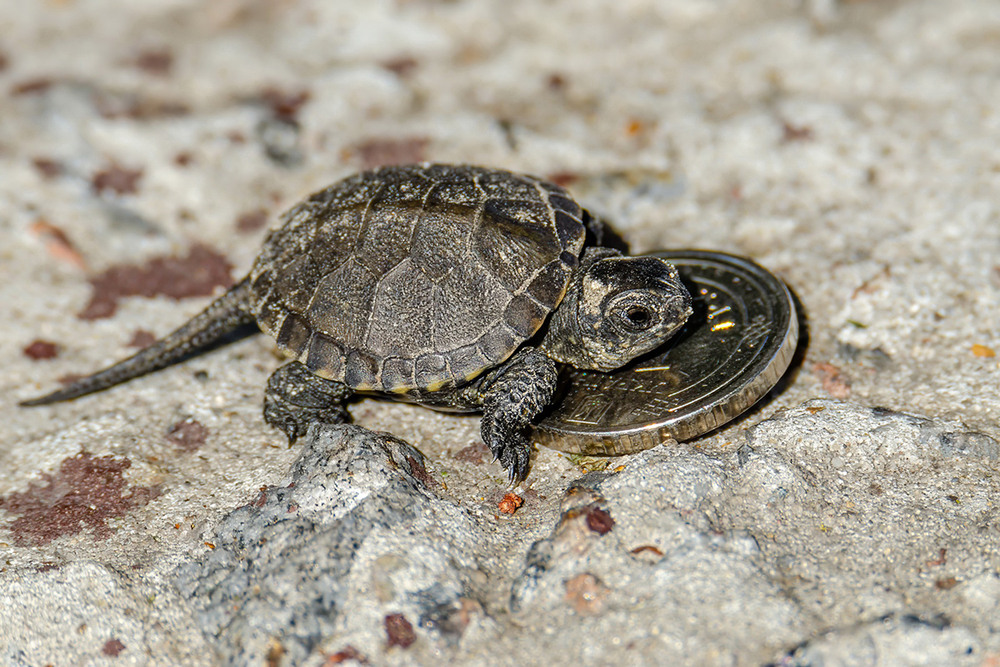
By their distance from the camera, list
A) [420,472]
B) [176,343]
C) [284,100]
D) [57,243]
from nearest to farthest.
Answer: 1. [420,472]
2. [176,343]
3. [57,243]
4. [284,100]

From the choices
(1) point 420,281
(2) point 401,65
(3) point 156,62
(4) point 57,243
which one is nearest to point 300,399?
(1) point 420,281

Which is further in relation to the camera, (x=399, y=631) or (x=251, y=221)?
(x=251, y=221)

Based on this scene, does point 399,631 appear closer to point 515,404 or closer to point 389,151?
point 515,404

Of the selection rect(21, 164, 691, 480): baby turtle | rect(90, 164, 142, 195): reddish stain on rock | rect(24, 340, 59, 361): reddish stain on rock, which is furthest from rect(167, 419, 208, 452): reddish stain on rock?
rect(90, 164, 142, 195): reddish stain on rock

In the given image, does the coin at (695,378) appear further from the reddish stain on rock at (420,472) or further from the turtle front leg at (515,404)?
the reddish stain on rock at (420,472)

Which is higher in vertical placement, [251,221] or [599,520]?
[599,520]
